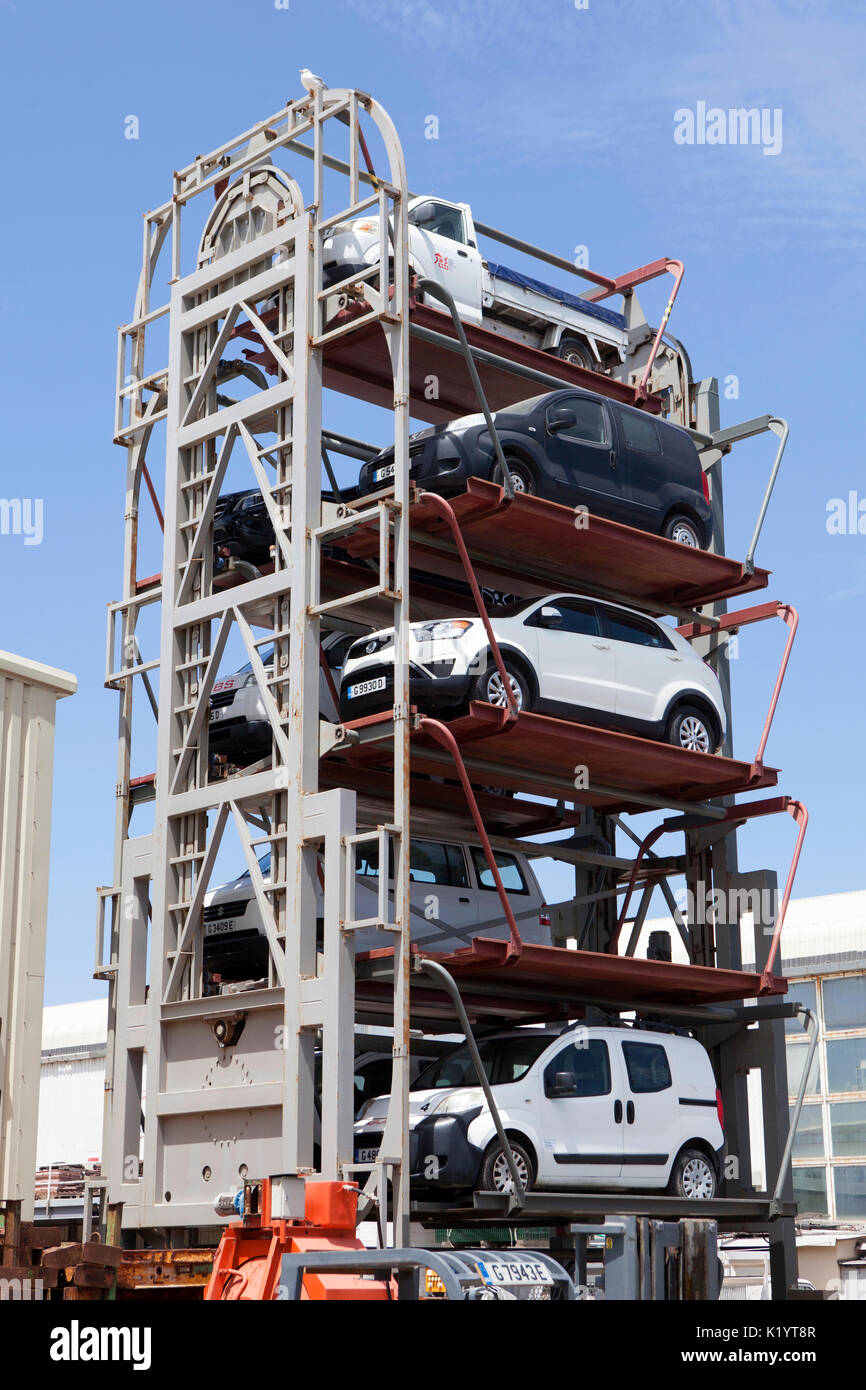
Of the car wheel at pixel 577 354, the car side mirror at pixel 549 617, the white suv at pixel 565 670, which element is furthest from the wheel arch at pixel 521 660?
the car wheel at pixel 577 354

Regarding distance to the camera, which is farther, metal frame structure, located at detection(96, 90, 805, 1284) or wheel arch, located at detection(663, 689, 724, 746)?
wheel arch, located at detection(663, 689, 724, 746)

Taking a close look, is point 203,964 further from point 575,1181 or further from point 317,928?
point 575,1181

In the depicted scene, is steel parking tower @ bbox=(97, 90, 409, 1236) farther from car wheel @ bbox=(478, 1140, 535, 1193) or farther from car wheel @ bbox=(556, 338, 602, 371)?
car wheel @ bbox=(556, 338, 602, 371)

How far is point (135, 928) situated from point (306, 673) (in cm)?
335

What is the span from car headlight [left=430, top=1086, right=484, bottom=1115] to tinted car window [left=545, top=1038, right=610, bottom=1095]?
724 mm

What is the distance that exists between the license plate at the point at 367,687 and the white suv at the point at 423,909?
137cm

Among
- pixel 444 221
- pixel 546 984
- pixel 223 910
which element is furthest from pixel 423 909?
pixel 444 221

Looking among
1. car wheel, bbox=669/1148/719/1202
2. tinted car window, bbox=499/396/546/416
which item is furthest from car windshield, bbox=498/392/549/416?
car wheel, bbox=669/1148/719/1202

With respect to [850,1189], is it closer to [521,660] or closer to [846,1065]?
[846,1065]

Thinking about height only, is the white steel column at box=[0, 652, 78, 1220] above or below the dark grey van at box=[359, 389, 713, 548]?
below

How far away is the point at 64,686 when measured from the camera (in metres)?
14.9

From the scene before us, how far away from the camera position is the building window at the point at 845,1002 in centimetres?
2989

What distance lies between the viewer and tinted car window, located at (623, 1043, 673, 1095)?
15.1 metres
